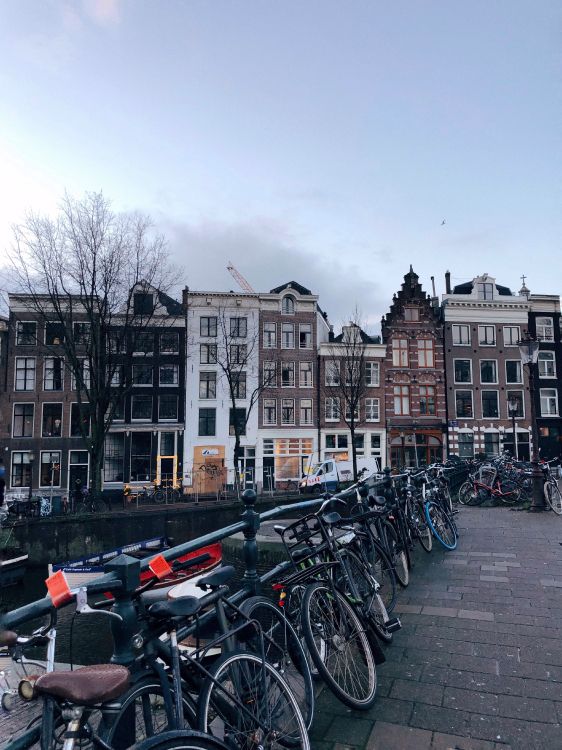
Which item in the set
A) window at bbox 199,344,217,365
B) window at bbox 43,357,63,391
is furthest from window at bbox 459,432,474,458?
window at bbox 43,357,63,391

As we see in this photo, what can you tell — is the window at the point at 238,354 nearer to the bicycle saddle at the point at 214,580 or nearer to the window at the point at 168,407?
the window at the point at 168,407

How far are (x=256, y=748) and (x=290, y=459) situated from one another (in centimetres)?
3306

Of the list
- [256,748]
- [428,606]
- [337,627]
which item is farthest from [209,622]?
[428,606]

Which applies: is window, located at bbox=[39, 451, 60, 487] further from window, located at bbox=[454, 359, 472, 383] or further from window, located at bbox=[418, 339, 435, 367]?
window, located at bbox=[454, 359, 472, 383]

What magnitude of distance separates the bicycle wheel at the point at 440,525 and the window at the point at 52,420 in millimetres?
30357

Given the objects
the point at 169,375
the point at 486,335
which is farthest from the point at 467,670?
the point at 486,335

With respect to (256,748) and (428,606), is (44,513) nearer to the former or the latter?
(428,606)

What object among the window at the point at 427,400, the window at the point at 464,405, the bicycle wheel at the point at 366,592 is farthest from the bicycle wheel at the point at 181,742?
the window at the point at 464,405

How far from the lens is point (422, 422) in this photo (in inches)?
1431

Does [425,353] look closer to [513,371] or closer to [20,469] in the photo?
[513,371]

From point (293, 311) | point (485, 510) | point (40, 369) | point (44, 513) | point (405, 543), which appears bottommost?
point (44, 513)

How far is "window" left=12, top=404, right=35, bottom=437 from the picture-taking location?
33.2 meters

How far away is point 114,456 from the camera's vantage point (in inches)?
1324

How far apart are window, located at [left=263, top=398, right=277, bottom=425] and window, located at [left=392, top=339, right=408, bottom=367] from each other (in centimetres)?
956
